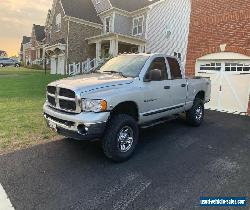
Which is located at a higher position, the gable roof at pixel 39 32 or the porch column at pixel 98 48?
the gable roof at pixel 39 32

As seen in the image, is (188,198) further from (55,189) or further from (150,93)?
(150,93)

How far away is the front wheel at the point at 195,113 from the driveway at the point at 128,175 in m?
1.49

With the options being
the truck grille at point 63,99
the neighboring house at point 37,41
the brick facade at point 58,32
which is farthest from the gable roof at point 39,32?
the truck grille at point 63,99

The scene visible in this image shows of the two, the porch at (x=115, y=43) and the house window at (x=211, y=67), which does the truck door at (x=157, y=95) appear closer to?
the house window at (x=211, y=67)

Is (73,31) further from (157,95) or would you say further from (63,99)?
(63,99)

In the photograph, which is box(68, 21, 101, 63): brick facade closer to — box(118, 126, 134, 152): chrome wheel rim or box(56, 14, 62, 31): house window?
box(56, 14, 62, 31): house window

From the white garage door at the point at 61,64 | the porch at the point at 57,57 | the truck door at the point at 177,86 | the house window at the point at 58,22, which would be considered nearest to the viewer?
the truck door at the point at 177,86

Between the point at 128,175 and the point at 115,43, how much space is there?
2010 centimetres

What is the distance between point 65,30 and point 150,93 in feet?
77.1

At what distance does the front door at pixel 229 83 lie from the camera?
12.8 metres

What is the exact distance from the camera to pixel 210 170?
5219mm

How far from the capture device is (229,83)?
43.9 feet

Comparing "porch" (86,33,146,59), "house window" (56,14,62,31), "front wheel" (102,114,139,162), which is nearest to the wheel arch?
"front wheel" (102,114,139,162)

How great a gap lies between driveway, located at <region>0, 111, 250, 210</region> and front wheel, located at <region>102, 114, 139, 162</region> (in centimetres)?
22
